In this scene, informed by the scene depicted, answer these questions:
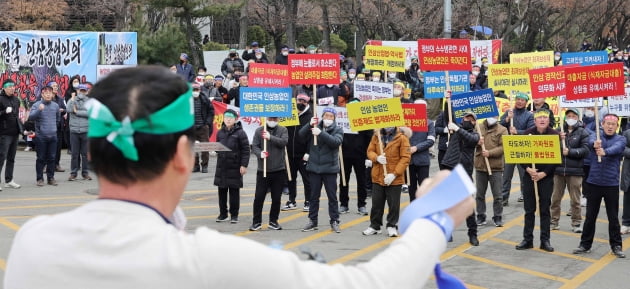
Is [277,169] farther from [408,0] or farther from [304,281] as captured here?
[408,0]

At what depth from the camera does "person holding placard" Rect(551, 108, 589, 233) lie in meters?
11.6

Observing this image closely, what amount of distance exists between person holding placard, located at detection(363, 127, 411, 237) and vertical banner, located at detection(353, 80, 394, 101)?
2.55m

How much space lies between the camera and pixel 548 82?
1376 centimetres

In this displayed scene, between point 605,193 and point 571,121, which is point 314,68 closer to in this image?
point 571,121

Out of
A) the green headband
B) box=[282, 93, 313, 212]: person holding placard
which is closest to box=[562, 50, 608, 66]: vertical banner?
box=[282, 93, 313, 212]: person holding placard

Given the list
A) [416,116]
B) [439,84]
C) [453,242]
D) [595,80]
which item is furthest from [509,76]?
[453,242]

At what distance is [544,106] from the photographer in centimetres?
1586

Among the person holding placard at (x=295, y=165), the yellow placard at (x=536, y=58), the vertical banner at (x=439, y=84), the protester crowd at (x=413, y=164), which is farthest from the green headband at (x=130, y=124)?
the yellow placard at (x=536, y=58)

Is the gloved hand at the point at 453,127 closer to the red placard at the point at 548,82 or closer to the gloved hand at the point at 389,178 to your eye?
the gloved hand at the point at 389,178

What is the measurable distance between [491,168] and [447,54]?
1873mm

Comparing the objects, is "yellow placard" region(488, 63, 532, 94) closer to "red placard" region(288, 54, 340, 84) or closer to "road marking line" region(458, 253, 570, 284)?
"red placard" region(288, 54, 340, 84)

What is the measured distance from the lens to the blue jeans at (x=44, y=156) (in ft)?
52.6

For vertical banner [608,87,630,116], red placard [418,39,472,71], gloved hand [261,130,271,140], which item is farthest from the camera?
vertical banner [608,87,630,116]

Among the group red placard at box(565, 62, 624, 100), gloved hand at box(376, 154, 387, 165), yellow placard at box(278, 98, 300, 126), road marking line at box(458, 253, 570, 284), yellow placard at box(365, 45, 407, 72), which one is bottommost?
road marking line at box(458, 253, 570, 284)
